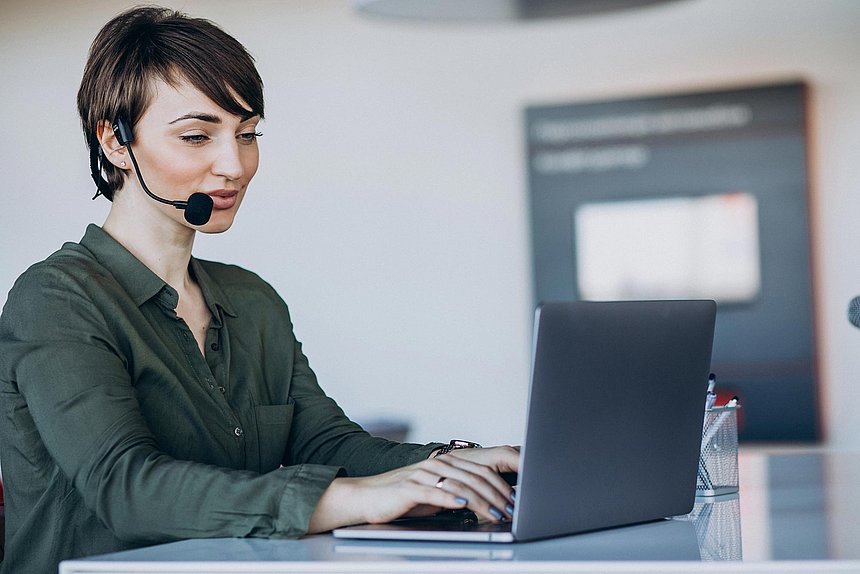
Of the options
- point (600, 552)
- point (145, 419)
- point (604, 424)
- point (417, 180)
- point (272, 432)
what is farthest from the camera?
point (417, 180)

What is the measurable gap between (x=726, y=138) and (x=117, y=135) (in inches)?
170

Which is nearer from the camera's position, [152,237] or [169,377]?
[169,377]

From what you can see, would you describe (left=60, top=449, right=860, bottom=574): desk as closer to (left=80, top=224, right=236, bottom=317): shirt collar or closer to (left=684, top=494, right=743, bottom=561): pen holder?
(left=684, top=494, right=743, bottom=561): pen holder

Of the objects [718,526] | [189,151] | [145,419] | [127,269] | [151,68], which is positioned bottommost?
[718,526]

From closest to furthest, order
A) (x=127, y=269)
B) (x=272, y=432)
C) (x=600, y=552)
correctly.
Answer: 1. (x=600, y=552)
2. (x=127, y=269)
3. (x=272, y=432)

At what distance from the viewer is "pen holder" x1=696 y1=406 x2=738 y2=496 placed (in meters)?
1.55

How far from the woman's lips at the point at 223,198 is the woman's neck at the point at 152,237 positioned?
0.09 m

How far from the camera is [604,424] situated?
123cm

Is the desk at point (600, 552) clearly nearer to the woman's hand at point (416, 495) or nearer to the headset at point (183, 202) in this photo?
the woman's hand at point (416, 495)

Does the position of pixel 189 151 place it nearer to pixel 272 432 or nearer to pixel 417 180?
pixel 272 432

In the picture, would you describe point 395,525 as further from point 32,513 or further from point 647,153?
point 647,153

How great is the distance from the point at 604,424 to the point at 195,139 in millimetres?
704

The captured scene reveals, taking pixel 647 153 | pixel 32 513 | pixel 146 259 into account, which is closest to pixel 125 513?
pixel 32 513

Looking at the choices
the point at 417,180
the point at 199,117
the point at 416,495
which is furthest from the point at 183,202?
the point at 417,180
